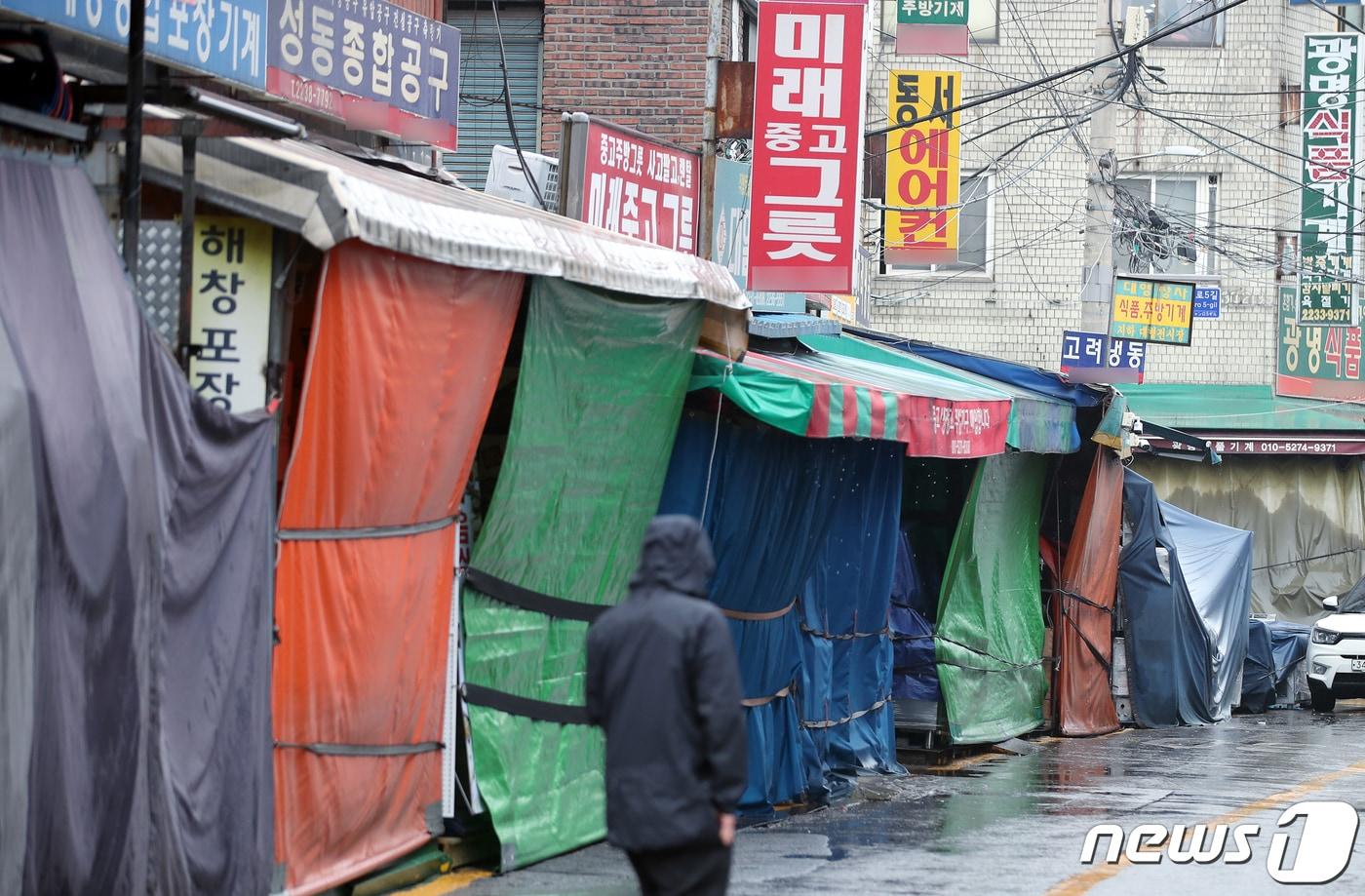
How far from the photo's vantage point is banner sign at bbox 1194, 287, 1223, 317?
26141 mm

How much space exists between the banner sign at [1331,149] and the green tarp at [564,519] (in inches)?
652

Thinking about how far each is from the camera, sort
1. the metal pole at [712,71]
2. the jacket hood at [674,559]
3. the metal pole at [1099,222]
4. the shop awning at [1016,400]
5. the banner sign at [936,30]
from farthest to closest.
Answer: the metal pole at [1099,222]
the banner sign at [936,30]
the metal pole at [712,71]
the shop awning at [1016,400]
the jacket hood at [674,559]

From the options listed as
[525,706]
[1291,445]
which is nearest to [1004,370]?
[525,706]

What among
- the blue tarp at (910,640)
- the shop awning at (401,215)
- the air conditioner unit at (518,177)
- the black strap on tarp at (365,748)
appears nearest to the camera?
the shop awning at (401,215)

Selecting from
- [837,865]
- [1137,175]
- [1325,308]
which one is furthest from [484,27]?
[1137,175]

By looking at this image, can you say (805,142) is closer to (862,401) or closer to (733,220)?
(733,220)

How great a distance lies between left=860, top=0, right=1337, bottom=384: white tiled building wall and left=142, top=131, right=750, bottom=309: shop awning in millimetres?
20690

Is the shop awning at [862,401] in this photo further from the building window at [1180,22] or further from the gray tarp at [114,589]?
the building window at [1180,22]

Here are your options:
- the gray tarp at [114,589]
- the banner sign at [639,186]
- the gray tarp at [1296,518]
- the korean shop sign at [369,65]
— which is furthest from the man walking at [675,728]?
the gray tarp at [1296,518]

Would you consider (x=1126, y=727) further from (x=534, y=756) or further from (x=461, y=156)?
(x=534, y=756)

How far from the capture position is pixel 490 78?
15828mm

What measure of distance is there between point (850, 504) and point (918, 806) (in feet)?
7.82

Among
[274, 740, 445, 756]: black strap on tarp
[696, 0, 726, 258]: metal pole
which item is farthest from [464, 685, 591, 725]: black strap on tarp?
[696, 0, 726, 258]: metal pole

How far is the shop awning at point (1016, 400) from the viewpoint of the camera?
15195 millimetres
